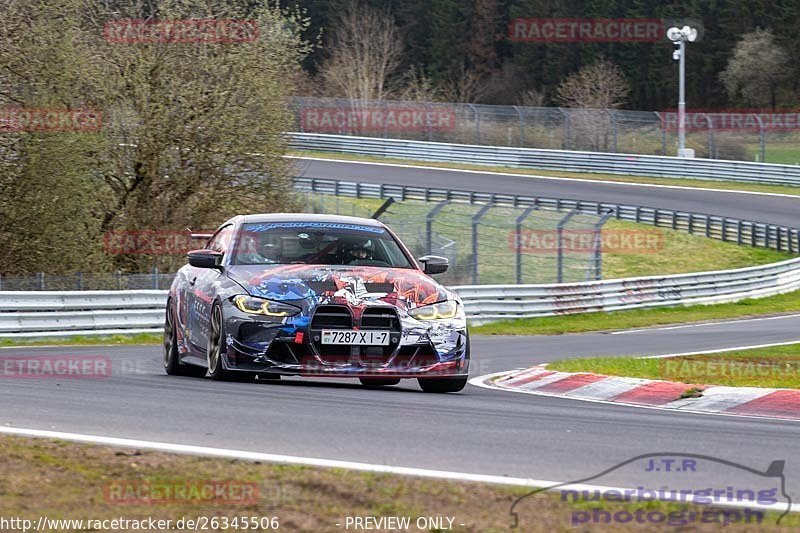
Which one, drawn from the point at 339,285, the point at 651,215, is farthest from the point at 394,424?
the point at 651,215

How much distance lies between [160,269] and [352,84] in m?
45.5

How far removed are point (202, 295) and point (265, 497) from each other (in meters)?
5.72

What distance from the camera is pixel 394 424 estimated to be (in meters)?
8.09

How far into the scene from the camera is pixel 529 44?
94625 mm

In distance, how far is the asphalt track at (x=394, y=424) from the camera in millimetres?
6902

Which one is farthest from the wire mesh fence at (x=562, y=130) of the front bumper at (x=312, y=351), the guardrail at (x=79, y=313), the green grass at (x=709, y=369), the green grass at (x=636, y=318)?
the front bumper at (x=312, y=351)

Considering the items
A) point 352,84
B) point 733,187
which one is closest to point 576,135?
point 733,187

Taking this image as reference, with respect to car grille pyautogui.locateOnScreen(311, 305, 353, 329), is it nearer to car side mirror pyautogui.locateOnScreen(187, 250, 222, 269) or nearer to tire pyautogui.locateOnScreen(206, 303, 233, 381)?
tire pyautogui.locateOnScreen(206, 303, 233, 381)

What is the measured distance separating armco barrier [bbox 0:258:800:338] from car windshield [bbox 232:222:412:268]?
8835 mm

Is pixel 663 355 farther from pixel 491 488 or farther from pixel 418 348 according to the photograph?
pixel 491 488

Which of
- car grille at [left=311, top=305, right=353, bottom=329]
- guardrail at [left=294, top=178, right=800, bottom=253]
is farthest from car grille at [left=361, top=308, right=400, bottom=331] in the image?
guardrail at [left=294, top=178, right=800, bottom=253]

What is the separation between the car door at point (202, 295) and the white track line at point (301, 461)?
342 cm

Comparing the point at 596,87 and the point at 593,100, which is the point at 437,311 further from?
the point at 596,87

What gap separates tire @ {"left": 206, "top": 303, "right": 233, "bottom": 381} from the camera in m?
10.5
